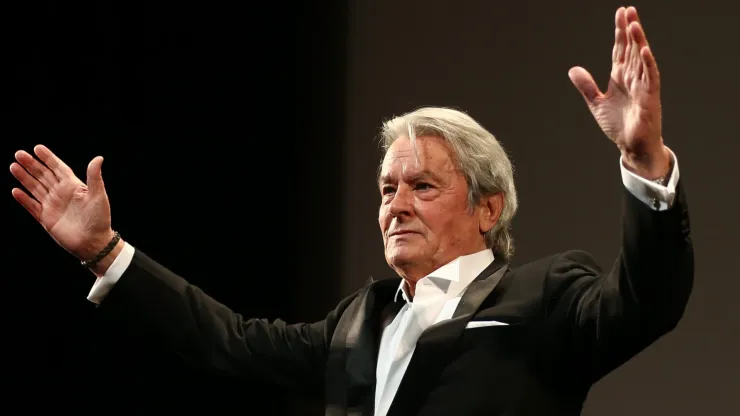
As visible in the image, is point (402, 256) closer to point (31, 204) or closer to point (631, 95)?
point (631, 95)

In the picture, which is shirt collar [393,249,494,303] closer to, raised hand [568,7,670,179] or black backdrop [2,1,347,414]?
raised hand [568,7,670,179]

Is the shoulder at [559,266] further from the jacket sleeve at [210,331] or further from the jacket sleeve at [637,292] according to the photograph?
the jacket sleeve at [210,331]

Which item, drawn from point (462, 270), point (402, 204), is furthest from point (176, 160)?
point (462, 270)

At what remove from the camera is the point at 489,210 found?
202 centimetres

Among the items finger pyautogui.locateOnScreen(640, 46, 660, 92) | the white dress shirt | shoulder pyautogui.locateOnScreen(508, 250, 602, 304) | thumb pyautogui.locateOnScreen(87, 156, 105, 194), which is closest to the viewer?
finger pyautogui.locateOnScreen(640, 46, 660, 92)

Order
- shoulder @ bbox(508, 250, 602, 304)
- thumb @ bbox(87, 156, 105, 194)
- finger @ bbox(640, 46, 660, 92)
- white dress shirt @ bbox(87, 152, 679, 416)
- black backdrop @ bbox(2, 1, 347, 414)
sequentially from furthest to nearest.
A: black backdrop @ bbox(2, 1, 347, 414)
thumb @ bbox(87, 156, 105, 194)
white dress shirt @ bbox(87, 152, 679, 416)
shoulder @ bbox(508, 250, 602, 304)
finger @ bbox(640, 46, 660, 92)

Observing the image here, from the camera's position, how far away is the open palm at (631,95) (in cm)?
141

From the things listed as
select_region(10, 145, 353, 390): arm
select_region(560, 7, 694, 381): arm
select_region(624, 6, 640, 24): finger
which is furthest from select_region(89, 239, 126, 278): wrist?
select_region(624, 6, 640, 24): finger

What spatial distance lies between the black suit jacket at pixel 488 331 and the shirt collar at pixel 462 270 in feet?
0.16

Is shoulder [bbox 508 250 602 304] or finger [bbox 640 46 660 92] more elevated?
finger [bbox 640 46 660 92]

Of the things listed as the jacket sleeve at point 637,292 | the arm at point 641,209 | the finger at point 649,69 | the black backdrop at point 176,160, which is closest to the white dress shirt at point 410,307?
the jacket sleeve at point 637,292

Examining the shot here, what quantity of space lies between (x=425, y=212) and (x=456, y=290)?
168 millimetres

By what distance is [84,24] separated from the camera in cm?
284

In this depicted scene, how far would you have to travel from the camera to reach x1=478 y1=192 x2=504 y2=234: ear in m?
2.00
